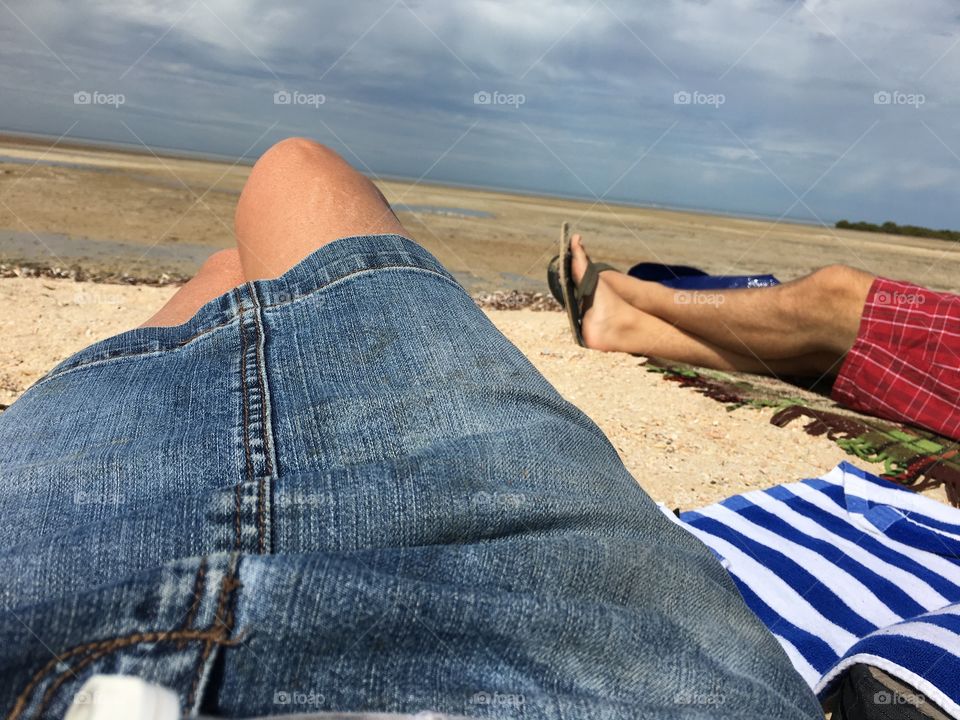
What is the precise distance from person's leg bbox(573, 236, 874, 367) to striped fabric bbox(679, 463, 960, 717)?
3.41 ft

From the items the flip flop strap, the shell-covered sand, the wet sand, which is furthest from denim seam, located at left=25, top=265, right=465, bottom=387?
the wet sand

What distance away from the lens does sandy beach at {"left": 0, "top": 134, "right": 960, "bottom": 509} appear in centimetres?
292

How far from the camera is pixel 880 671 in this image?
1.22 meters

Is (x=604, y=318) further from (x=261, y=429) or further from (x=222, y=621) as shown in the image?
(x=222, y=621)

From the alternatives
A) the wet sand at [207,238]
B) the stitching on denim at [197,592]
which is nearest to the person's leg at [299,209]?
the stitching on denim at [197,592]

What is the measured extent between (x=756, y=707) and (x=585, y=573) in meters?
0.19

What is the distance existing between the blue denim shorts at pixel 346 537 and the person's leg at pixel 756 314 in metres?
2.75

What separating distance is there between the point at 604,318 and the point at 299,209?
3.11m

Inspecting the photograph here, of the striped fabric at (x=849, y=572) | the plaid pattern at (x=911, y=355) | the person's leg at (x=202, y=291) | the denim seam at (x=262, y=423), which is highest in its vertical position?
the person's leg at (x=202, y=291)

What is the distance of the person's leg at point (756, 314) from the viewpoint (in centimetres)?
327

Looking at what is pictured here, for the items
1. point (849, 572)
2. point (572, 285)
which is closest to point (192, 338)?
point (849, 572)

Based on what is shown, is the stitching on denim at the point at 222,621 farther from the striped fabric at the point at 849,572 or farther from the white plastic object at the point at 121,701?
the striped fabric at the point at 849,572

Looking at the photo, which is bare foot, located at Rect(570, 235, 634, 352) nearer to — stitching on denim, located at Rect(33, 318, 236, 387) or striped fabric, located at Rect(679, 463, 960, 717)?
striped fabric, located at Rect(679, 463, 960, 717)

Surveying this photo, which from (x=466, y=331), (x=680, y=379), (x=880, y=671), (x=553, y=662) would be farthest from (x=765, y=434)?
(x=553, y=662)
